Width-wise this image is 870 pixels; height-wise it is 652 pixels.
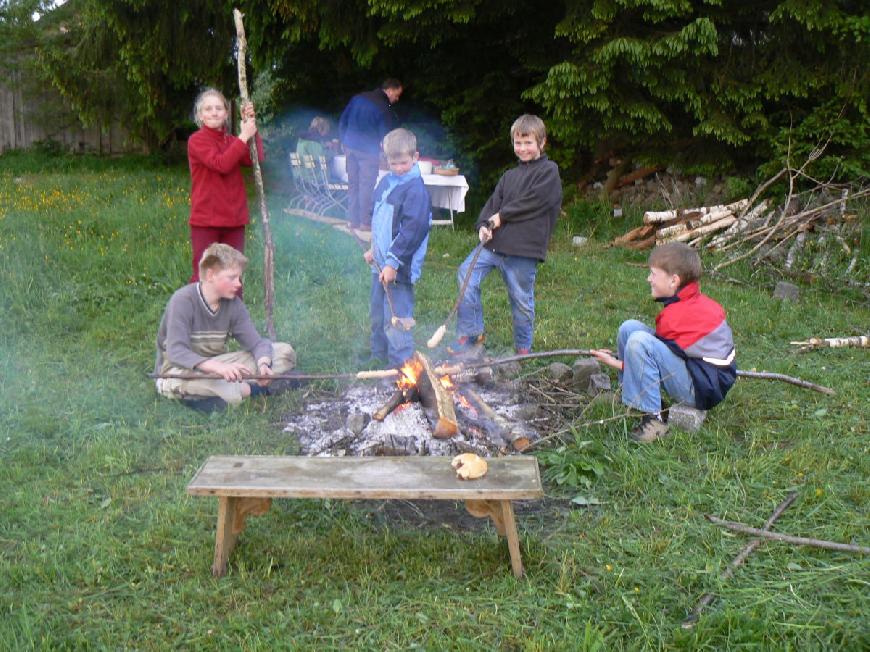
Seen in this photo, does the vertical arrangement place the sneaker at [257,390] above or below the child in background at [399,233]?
below

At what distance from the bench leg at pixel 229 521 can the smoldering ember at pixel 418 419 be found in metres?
0.96

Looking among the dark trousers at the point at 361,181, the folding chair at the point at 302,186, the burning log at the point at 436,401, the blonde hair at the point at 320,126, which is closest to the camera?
the burning log at the point at 436,401

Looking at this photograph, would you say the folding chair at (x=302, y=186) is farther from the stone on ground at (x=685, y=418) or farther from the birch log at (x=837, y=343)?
the stone on ground at (x=685, y=418)

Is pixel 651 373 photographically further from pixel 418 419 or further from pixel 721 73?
pixel 721 73

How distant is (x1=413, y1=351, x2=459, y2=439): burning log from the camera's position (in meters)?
4.24

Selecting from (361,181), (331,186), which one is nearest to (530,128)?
(361,181)

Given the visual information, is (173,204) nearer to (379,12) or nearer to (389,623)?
(379,12)

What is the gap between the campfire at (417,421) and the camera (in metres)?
4.27

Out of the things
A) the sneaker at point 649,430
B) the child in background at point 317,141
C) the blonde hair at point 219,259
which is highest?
the child in background at point 317,141

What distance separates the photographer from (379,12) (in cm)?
1048

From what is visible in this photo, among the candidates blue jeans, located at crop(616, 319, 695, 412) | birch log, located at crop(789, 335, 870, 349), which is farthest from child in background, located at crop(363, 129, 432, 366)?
birch log, located at crop(789, 335, 870, 349)

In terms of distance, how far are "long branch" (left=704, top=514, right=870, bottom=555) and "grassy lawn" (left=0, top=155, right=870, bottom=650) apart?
0.04m

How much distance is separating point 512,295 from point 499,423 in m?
1.44

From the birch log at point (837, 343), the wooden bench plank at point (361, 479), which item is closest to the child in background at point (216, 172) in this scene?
the wooden bench plank at point (361, 479)
